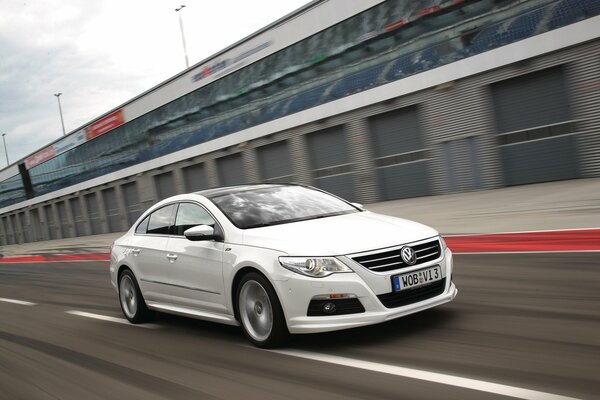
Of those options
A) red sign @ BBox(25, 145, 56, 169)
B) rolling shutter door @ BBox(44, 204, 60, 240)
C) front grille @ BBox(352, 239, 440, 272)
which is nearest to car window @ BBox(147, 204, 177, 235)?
front grille @ BBox(352, 239, 440, 272)

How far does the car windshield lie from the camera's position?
5648 millimetres

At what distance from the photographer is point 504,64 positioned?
59.1ft

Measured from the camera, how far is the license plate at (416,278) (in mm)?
4711

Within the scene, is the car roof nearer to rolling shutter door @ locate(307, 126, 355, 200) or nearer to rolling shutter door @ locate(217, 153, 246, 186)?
rolling shutter door @ locate(307, 126, 355, 200)

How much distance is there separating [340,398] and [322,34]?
2260 centimetres

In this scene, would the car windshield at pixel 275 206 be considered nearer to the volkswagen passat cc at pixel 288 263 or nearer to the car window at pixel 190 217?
the volkswagen passat cc at pixel 288 263

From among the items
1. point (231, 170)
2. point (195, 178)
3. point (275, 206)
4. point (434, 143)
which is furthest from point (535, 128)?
point (195, 178)

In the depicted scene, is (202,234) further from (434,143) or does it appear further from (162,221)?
(434,143)

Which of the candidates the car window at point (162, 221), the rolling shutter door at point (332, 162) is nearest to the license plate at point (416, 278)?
the car window at point (162, 221)

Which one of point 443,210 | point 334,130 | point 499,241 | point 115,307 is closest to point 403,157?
point 334,130

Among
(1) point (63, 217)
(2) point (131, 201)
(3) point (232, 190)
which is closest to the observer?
(3) point (232, 190)

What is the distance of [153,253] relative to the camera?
661cm

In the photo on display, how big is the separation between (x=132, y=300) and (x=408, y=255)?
3816 millimetres

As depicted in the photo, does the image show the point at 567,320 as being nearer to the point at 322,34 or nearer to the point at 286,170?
the point at 322,34
